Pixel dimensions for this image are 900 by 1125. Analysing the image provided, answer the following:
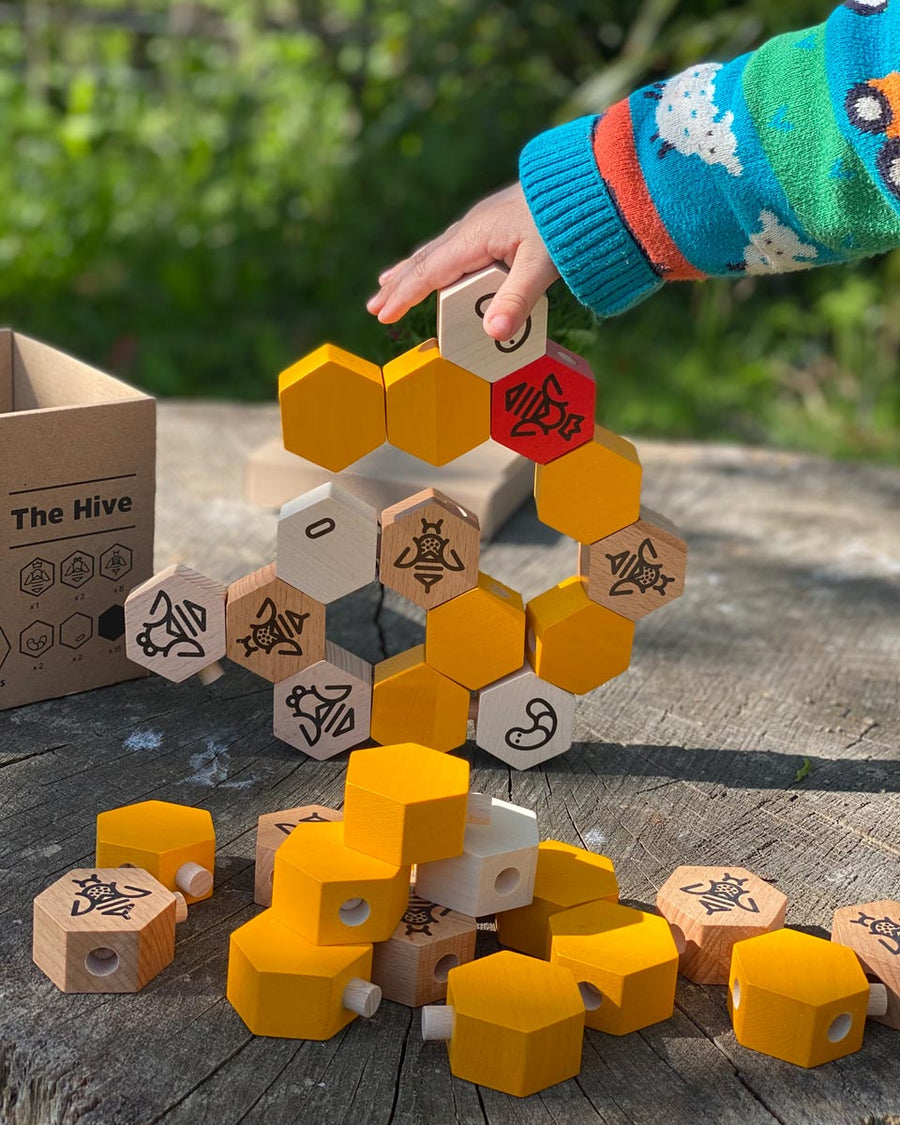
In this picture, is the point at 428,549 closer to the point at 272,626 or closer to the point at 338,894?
the point at 272,626

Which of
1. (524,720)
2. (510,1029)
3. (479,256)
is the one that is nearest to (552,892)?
(510,1029)

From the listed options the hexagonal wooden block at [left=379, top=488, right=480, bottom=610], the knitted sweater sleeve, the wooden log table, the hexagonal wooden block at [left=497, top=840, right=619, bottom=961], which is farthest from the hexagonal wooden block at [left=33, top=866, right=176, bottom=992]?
the knitted sweater sleeve

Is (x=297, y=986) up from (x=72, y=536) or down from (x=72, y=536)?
down

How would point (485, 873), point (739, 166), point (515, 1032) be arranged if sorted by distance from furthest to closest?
point (739, 166) → point (485, 873) → point (515, 1032)

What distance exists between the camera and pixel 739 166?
114 centimetres

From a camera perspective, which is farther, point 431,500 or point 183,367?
point 183,367

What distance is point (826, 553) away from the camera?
1883 mm

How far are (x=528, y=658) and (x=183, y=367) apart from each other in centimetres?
276

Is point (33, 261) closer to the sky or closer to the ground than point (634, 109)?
closer to the ground

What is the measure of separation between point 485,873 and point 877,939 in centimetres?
31

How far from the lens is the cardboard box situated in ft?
4.24

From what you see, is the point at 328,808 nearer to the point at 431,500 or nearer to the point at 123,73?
the point at 431,500

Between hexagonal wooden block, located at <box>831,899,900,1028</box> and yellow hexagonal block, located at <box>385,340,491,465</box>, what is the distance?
1.78 feet

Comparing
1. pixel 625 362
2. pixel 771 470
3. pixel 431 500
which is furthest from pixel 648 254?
pixel 625 362
